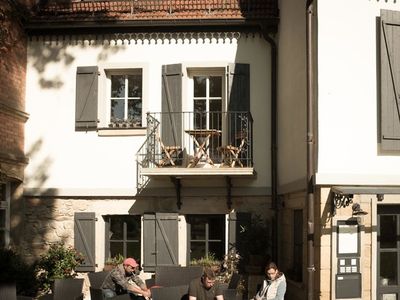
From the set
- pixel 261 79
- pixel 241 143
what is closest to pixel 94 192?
pixel 241 143

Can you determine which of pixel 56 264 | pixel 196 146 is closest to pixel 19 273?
pixel 56 264

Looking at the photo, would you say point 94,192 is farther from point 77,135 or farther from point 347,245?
point 347,245

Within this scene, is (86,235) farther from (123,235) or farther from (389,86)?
(389,86)

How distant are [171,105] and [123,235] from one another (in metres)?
2.83

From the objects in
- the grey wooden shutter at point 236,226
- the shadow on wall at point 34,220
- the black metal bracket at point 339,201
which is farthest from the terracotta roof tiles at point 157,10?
the black metal bracket at point 339,201

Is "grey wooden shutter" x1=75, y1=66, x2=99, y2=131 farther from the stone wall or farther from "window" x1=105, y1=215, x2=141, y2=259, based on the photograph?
"window" x1=105, y1=215, x2=141, y2=259

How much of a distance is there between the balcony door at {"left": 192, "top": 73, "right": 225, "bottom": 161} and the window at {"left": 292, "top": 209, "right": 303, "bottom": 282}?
8.32 feet

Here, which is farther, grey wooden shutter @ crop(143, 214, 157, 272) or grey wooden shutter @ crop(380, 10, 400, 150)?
grey wooden shutter @ crop(143, 214, 157, 272)

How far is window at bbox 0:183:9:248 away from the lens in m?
11.4

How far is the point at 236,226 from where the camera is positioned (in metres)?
11.1

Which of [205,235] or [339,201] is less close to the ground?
[339,201]

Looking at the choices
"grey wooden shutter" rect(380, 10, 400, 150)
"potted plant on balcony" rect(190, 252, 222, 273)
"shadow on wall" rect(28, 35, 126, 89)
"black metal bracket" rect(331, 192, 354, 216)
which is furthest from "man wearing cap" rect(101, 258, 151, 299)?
"shadow on wall" rect(28, 35, 126, 89)

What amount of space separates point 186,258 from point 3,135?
4263 millimetres

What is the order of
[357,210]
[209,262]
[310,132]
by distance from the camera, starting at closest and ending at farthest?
[357,210] < [310,132] < [209,262]
